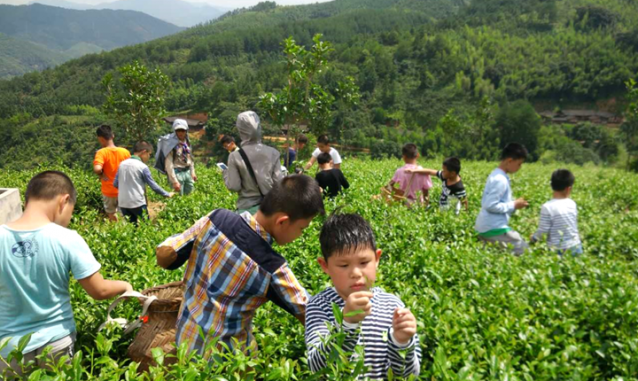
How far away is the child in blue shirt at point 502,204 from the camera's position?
474 cm

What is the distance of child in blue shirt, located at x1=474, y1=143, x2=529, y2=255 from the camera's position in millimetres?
4738

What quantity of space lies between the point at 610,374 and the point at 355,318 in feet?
6.15

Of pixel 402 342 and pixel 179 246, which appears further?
pixel 179 246

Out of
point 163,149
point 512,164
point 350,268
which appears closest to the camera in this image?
point 350,268

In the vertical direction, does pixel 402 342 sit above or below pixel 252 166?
above

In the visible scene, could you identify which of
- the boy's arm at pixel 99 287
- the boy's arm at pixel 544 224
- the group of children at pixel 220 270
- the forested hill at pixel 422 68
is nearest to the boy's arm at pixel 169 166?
the group of children at pixel 220 270

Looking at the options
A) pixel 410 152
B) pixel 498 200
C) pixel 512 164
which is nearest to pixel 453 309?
pixel 498 200

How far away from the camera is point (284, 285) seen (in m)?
2.02

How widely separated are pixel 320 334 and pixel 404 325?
0.32 m

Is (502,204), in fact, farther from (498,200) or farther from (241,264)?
(241,264)

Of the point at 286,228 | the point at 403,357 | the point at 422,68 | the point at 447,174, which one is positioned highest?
the point at 286,228

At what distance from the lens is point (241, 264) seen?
200cm

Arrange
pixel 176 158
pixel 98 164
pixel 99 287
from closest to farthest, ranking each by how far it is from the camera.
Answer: pixel 99 287, pixel 98 164, pixel 176 158

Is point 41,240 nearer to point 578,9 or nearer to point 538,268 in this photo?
point 538,268
